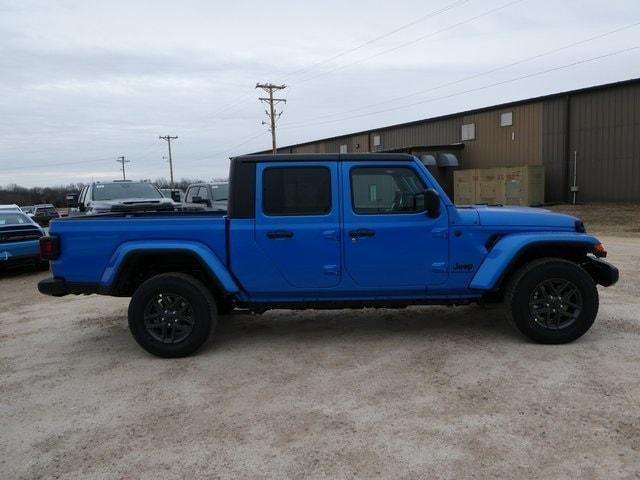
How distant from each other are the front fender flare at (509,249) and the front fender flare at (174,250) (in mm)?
2350

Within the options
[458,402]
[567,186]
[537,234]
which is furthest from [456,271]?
[567,186]

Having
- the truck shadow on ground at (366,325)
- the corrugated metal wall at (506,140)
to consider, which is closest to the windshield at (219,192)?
the truck shadow on ground at (366,325)

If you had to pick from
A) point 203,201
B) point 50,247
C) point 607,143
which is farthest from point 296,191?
point 607,143

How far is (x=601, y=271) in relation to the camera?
530cm

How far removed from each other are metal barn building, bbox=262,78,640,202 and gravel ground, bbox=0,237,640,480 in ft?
67.6

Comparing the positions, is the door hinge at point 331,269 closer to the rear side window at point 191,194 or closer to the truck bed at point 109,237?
the truck bed at point 109,237

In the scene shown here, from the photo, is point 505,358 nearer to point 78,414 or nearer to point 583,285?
point 583,285

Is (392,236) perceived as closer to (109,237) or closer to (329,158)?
(329,158)

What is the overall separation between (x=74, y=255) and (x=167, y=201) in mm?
8512

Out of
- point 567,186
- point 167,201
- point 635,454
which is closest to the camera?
point 635,454

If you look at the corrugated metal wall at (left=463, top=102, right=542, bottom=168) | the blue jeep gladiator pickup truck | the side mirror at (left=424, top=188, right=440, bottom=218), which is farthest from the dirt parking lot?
the corrugated metal wall at (left=463, top=102, right=542, bottom=168)

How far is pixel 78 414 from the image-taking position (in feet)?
12.8

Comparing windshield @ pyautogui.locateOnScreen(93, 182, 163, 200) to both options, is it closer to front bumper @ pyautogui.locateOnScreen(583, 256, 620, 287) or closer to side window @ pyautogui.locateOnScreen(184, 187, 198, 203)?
side window @ pyautogui.locateOnScreen(184, 187, 198, 203)

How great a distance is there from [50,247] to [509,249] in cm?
433
